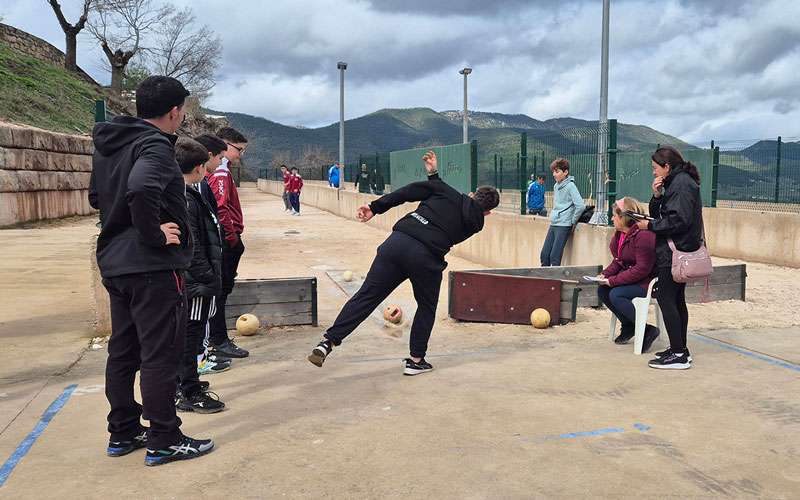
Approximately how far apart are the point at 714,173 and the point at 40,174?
1765 cm

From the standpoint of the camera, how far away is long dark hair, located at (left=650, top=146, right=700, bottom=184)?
5219 mm

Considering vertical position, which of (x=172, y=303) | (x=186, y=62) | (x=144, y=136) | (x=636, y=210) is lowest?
(x=172, y=303)

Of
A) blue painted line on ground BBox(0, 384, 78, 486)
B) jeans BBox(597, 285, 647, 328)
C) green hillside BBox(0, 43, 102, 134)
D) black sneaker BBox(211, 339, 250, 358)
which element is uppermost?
green hillside BBox(0, 43, 102, 134)

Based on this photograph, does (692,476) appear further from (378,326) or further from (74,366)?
(74,366)

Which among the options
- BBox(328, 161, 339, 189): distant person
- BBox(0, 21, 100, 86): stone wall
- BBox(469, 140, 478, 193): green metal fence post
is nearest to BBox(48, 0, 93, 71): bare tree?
BBox(0, 21, 100, 86): stone wall

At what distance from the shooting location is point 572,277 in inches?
318

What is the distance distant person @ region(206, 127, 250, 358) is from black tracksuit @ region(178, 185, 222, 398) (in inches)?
35.0

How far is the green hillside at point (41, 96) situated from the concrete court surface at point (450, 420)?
19.2 metres

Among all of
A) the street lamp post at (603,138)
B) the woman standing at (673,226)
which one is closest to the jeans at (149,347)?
the woman standing at (673,226)

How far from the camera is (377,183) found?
24.9m

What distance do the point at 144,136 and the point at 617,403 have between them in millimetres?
3290

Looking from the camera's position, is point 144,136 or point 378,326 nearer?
point 144,136

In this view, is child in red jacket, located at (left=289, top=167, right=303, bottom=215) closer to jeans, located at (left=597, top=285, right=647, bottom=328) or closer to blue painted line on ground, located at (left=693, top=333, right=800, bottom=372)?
jeans, located at (left=597, top=285, right=647, bottom=328)

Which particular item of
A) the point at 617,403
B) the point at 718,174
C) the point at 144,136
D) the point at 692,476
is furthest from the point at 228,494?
the point at 718,174
